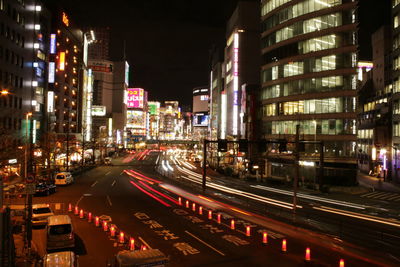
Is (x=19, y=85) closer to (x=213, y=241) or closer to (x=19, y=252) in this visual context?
(x=19, y=252)

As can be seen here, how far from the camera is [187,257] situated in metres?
17.5

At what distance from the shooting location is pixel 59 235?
18.4 meters

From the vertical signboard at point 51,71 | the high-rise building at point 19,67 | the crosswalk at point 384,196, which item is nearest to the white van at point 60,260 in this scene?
the high-rise building at point 19,67

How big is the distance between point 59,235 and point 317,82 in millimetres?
51830

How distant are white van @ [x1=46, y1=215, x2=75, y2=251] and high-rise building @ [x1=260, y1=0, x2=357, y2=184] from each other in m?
44.8

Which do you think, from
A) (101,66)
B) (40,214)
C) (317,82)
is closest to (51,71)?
(317,82)

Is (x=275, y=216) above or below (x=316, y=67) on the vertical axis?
below

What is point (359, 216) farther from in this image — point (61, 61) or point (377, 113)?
Result: point (61, 61)

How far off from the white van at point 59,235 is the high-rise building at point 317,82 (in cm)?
4481

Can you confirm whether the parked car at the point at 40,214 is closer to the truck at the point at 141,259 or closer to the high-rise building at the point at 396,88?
the truck at the point at 141,259

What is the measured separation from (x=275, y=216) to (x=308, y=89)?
39475mm

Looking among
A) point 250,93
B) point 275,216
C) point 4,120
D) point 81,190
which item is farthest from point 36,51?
point 275,216

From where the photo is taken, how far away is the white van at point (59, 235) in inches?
718

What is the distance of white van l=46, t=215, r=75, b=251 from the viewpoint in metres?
18.2
